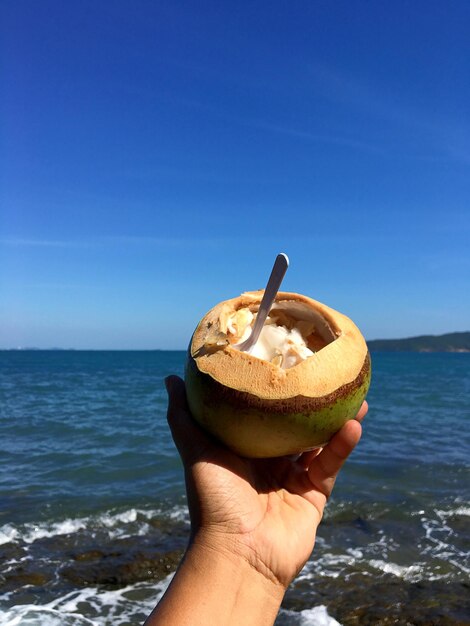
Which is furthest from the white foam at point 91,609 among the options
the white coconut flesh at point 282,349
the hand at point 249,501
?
the white coconut flesh at point 282,349

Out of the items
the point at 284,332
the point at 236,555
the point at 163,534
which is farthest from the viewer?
the point at 163,534

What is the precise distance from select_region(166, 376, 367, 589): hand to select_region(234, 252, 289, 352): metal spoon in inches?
21.5

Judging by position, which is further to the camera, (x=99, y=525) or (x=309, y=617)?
(x=99, y=525)

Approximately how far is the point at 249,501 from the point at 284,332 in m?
0.81

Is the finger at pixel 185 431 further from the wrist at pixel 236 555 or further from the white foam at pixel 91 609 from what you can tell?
the white foam at pixel 91 609

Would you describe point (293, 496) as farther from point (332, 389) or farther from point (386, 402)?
point (386, 402)

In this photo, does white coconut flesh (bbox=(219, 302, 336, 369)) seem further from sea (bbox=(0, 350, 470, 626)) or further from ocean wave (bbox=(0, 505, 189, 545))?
ocean wave (bbox=(0, 505, 189, 545))

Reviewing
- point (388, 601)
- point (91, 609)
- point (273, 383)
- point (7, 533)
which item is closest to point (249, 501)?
point (273, 383)

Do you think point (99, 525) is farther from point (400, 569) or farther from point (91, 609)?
point (400, 569)

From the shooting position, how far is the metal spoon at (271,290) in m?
2.19

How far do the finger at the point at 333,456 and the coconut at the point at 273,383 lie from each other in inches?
2.1

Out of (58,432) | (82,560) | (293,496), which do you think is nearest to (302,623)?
(82,560)

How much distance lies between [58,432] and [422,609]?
13.6m

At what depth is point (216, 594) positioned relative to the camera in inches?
87.4
